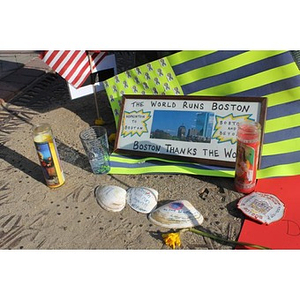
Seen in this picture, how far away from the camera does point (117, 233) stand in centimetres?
247

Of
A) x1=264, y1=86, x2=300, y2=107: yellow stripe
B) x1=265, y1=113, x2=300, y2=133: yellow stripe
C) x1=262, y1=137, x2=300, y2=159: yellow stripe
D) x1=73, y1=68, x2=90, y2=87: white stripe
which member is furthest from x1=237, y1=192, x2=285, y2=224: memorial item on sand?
x1=73, y1=68, x2=90, y2=87: white stripe

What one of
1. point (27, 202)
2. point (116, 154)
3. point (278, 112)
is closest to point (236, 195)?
point (278, 112)

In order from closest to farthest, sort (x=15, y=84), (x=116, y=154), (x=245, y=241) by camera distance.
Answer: (x=245, y=241)
(x=116, y=154)
(x=15, y=84)

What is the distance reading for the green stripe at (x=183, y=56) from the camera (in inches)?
127

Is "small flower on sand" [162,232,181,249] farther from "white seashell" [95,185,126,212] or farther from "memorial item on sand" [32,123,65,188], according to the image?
"memorial item on sand" [32,123,65,188]

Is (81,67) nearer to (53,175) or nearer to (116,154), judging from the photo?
(116,154)

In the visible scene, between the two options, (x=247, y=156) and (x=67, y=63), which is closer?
(x=247, y=156)

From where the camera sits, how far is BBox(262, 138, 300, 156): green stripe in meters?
2.90

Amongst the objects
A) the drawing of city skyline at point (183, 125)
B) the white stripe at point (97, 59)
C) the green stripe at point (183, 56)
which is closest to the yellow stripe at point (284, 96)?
the drawing of city skyline at point (183, 125)

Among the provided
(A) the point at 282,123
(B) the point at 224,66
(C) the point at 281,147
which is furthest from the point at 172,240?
(B) the point at 224,66

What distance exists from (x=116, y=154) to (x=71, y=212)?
80 centimetres

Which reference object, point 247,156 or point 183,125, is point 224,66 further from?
point 247,156

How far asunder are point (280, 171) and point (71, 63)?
241cm

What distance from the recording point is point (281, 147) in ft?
9.63
